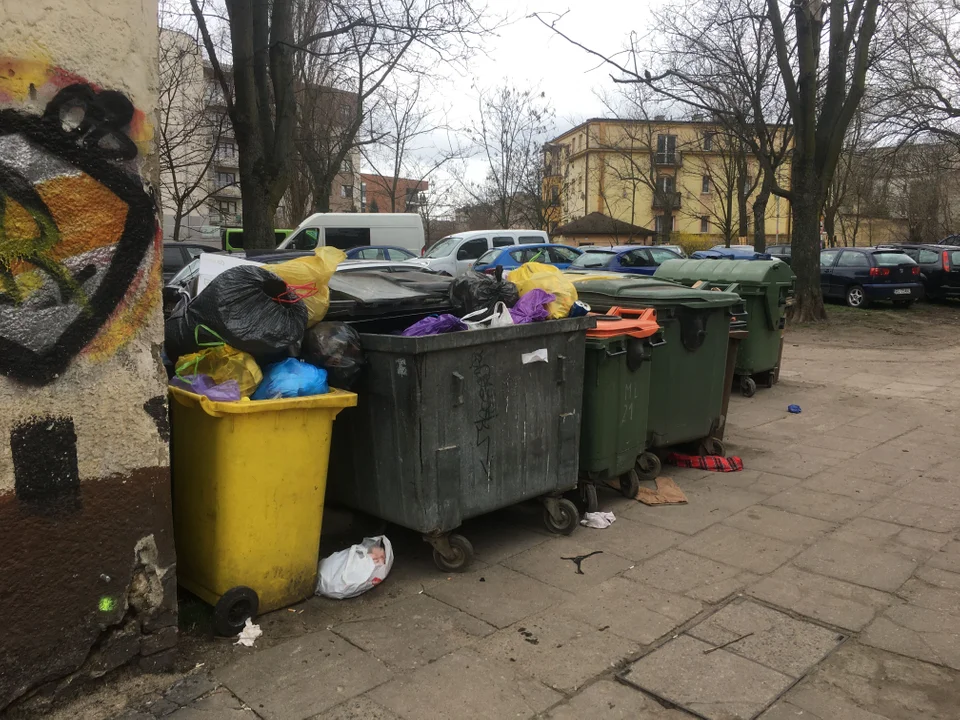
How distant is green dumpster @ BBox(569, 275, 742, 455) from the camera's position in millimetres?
5664

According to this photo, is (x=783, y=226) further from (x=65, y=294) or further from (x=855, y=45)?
(x=65, y=294)

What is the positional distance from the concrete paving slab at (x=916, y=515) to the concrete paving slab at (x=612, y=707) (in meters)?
2.68

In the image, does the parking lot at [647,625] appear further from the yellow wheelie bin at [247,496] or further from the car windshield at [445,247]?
the car windshield at [445,247]

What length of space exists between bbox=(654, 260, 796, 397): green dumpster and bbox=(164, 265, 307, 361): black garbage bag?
5.89 meters

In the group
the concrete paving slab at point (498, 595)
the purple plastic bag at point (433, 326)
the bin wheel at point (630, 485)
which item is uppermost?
the purple plastic bag at point (433, 326)

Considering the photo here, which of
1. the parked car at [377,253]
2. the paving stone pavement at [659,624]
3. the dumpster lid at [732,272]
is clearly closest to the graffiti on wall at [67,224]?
the paving stone pavement at [659,624]

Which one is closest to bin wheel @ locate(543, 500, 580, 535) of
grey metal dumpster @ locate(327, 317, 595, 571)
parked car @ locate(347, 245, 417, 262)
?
grey metal dumpster @ locate(327, 317, 595, 571)

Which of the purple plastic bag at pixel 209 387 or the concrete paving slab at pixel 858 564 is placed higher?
the purple plastic bag at pixel 209 387

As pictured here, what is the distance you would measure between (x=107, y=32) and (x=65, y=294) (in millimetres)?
976

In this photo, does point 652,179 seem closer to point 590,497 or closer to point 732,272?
point 732,272

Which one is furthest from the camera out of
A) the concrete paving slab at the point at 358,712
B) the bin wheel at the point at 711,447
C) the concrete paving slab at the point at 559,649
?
the bin wheel at the point at 711,447

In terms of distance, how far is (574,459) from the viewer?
469 centimetres

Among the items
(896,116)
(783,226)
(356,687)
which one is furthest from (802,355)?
(783,226)

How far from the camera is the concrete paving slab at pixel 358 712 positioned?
9.20 feet
